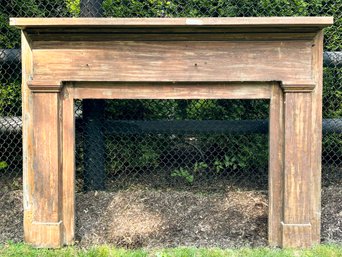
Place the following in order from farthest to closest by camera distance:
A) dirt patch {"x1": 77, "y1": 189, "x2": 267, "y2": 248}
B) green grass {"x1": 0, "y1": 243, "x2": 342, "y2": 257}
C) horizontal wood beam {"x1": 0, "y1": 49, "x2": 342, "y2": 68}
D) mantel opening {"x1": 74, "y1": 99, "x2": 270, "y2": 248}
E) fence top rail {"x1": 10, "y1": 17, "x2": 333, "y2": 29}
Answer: horizontal wood beam {"x1": 0, "y1": 49, "x2": 342, "y2": 68}
mantel opening {"x1": 74, "y1": 99, "x2": 270, "y2": 248}
dirt patch {"x1": 77, "y1": 189, "x2": 267, "y2": 248}
green grass {"x1": 0, "y1": 243, "x2": 342, "y2": 257}
fence top rail {"x1": 10, "y1": 17, "x2": 333, "y2": 29}

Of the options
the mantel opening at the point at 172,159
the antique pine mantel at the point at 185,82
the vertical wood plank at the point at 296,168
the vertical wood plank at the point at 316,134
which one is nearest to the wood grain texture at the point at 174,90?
the antique pine mantel at the point at 185,82

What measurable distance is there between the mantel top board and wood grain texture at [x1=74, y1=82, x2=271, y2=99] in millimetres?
442

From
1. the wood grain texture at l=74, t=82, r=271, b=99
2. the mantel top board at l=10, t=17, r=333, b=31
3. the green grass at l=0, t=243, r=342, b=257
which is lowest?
the green grass at l=0, t=243, r=342, b=257

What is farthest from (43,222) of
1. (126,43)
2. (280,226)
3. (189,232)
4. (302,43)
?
(302,43)

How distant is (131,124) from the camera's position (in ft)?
14.3

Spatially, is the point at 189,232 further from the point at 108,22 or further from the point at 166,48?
the point at 108,22

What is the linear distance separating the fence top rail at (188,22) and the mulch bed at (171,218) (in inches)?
63.0

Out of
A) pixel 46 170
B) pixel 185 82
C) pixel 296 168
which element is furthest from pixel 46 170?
pixel 296 168

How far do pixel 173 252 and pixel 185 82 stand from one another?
124cm

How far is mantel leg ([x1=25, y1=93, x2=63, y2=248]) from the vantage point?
3449mm

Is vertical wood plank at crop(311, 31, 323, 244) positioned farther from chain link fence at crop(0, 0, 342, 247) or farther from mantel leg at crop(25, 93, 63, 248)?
mantel leg at crop(25, 93, 63, 248)

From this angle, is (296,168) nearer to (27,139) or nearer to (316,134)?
(316,134)

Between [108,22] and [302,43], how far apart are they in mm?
1407

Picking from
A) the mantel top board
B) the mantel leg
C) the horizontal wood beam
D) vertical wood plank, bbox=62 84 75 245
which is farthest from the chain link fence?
the mantel top board
